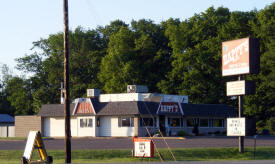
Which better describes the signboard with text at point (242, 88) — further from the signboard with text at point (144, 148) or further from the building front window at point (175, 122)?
the building front window at point (175, 122)

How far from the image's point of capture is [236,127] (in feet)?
107

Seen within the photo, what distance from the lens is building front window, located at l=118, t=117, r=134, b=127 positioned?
2105 inches

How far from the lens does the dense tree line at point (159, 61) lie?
69562 mm

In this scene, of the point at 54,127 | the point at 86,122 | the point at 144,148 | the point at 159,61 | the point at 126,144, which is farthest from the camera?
the point at 159,61

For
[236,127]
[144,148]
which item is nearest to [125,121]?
[236,127]

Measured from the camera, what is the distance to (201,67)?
7162 cm

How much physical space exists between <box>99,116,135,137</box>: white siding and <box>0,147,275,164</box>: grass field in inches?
836

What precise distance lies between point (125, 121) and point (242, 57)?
926 inches

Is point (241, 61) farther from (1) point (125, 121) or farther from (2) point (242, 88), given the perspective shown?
(1) point (125, 121)

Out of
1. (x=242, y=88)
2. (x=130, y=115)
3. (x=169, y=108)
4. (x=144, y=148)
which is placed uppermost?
(x=242, y=88)

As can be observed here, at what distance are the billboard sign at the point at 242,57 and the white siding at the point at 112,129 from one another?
21.5 metres

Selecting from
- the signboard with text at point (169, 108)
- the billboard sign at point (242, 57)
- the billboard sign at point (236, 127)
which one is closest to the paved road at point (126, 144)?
the billboard sign at point (236, 127)

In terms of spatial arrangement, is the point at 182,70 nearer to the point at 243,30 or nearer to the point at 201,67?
the point at 201,67

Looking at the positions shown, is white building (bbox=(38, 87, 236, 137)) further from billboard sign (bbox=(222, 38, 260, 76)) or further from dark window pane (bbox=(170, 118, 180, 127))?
billboard sign (bbox=(222, 38, 260, 76))
